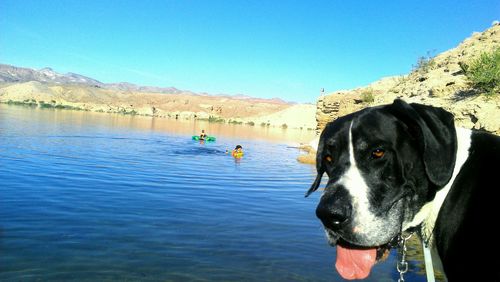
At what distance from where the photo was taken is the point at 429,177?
8.89ft

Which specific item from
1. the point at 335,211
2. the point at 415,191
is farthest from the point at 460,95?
the point at 335,211

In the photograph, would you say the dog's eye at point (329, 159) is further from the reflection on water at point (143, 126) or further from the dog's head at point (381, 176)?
the reflection on water at point (143, 126)

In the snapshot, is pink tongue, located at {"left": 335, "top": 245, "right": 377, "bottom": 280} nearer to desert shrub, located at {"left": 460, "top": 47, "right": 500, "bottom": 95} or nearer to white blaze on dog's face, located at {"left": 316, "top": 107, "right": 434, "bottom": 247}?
white blaze on dog's face, located at {"left": 316, "top": 107, "right": 434, "bottom": 247}

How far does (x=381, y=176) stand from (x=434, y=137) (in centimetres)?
43

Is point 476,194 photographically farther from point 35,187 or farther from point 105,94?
point 105,94

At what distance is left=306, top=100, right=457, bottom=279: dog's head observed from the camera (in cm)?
270

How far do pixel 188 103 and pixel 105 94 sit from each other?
39.4 meters

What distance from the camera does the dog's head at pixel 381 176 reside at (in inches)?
106

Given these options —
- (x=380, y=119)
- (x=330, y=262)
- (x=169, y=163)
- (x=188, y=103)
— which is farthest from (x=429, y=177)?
(x=188, y=103)

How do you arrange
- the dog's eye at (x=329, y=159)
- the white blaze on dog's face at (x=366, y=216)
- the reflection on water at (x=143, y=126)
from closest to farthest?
the white blaze on dog's face at (x=366, y=216), the dog's eye at (x=329, y=159), the reflection on water at (x=143, y=126)

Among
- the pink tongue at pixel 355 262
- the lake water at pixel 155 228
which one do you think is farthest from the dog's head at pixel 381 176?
the lake water at pixel 155 228

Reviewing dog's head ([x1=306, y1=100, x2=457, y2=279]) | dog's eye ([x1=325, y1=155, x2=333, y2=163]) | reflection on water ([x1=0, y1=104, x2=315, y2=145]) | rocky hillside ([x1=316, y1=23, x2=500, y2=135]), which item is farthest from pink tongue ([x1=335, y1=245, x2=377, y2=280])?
reflection on water ([x1=0, y1=104, x2=315, y2=145])

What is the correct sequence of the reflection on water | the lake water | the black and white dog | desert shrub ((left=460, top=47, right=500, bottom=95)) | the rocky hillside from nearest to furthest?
the black and white dog, the lake water, the rocky hillside, desert shrub ((left=460, top=47, right=500, bottom=95)), the reflection on water

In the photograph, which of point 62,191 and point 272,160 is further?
point 272,160
